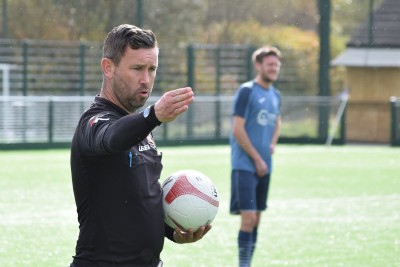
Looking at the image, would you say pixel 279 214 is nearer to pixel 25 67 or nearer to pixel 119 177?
pixel 119 177

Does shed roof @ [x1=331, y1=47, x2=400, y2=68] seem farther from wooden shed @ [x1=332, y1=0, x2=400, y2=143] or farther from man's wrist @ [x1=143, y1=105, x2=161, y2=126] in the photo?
man's wrist @ [x1=143, y1=105, x2=161, y2=126]

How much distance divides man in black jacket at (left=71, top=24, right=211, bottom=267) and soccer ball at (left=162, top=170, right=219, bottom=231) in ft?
0.74

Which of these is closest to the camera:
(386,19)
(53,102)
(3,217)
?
(3,217)

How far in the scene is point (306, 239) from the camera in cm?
1023

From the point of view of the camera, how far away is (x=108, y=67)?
4.06 meters

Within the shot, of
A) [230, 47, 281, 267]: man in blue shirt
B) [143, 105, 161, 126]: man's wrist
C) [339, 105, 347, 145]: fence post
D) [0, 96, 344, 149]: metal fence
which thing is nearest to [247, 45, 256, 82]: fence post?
[0, 96, 344, 149]: metal fence

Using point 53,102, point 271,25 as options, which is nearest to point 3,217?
point 53,102

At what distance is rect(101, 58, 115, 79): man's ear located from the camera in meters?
4.04

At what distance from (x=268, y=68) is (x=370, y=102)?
1742 centimetres

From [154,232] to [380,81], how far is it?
22896mm

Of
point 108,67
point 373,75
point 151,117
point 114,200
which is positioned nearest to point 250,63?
point 373,75

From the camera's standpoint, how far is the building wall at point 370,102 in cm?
2520

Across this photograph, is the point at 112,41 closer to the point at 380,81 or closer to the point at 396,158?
the point at 396,158

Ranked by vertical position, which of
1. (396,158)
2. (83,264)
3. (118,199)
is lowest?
(396,158)
